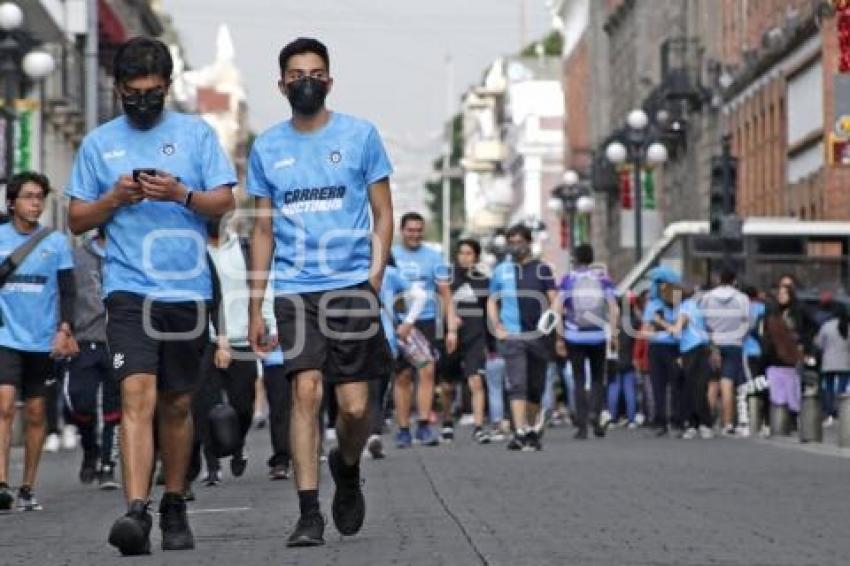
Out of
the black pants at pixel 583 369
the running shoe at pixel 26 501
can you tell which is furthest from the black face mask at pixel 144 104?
the black pants at pixel 583 369

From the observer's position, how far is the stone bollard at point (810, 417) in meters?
26.4

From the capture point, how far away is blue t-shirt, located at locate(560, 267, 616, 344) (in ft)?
85.7

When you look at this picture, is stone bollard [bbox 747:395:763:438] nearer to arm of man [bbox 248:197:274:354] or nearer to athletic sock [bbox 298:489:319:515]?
arm of man [bbox 248:197:274:354]

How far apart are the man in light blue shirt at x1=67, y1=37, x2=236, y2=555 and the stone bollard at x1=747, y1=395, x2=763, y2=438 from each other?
773 inches

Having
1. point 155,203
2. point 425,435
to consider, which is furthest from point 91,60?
point 155,203

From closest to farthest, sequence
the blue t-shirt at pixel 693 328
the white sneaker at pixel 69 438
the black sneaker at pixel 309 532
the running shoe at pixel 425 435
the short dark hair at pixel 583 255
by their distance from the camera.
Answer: the black sneaker at pixel 309 532, the running shoe at pixel 425 435, the short dark hair at pixel 583 255, the white sneaker at pixel 69 438, the blue t-shirt at pixel 693 328

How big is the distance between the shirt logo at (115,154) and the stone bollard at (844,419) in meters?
13.7

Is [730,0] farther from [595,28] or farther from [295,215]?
[295,215]

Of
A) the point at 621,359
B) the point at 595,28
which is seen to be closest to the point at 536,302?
the point at 621,359

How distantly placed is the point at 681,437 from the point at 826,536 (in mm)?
16184

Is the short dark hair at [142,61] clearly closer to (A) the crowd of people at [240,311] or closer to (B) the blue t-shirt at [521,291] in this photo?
(A) the crowd of people at [240,311]

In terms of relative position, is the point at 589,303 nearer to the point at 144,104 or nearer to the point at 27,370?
the point at 27,370

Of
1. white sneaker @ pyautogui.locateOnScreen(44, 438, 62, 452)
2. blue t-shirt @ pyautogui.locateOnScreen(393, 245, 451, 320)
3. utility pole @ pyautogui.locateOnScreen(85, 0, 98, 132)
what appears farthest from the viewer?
utility pole @ pyautogui.locateOnScreen(85, 0, 98, 132)

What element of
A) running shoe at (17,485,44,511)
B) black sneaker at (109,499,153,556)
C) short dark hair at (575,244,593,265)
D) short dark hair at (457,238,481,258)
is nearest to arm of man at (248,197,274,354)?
black sneaker at (109,499,153,556)
